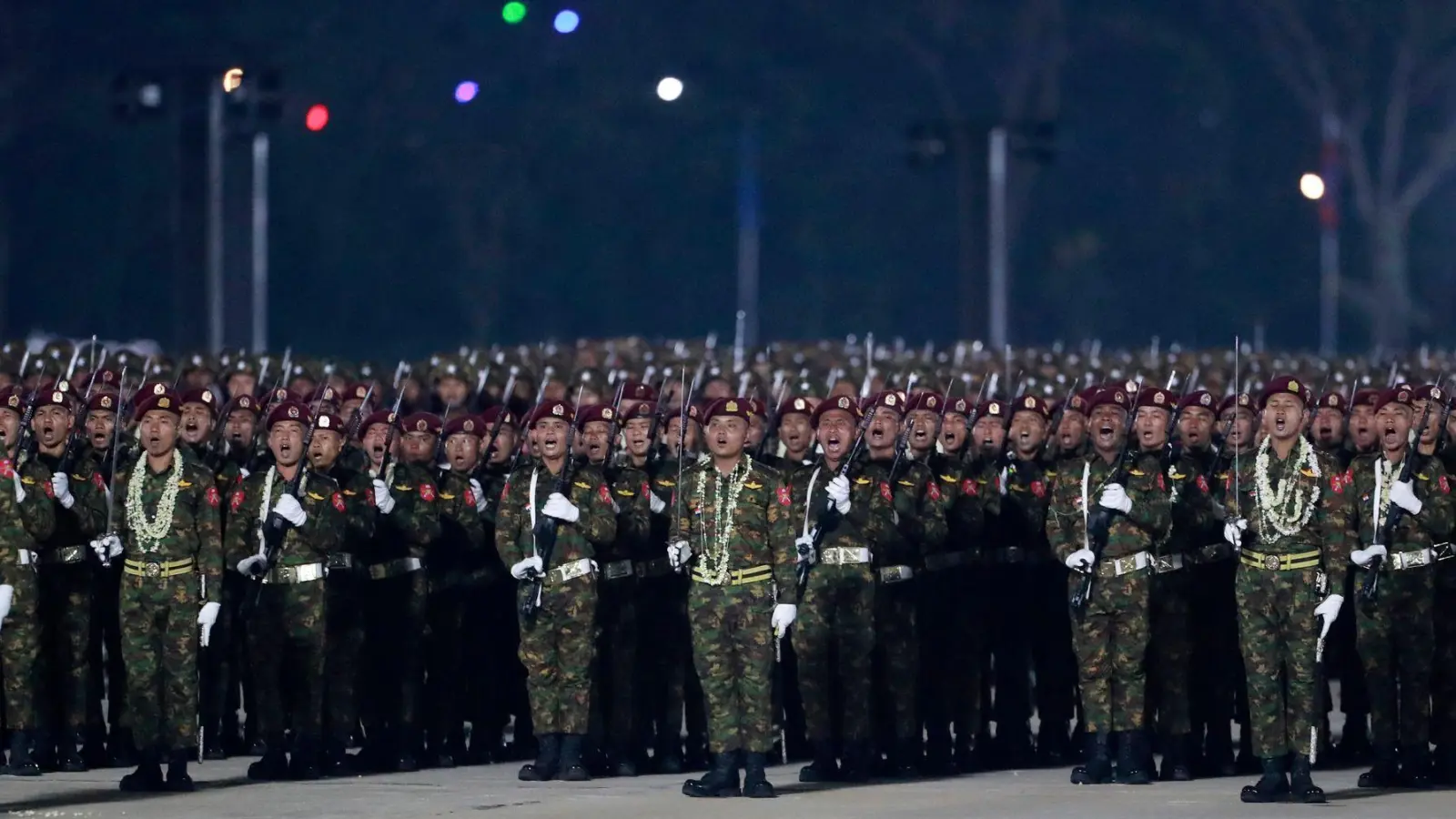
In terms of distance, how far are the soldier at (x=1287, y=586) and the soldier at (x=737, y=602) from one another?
1.76 metres

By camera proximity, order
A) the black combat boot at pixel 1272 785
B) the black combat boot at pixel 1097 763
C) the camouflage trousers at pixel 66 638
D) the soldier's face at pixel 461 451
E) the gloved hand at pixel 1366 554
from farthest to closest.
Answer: the soldier's face at pixel 461 451 → the camouflage trousers at pixel 66 638 → the black combat boot at pixel 1097 763 → the gloved hand at pixel 1366 554 → the black combat boot at pixel 1272 785

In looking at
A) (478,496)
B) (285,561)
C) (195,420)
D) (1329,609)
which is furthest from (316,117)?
(1329,609)

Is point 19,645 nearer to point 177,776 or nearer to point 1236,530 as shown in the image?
point 177,776

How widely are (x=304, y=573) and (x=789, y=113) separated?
150 feet

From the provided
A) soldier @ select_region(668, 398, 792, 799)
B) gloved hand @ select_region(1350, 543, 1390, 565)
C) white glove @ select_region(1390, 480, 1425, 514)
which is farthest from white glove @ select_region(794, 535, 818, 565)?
white glove @ select_region(1390, 480, 1425, 514)

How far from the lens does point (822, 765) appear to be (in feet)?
38.3

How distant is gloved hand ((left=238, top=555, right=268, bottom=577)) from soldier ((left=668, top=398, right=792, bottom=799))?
1.74 meters

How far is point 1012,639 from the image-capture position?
1290cm

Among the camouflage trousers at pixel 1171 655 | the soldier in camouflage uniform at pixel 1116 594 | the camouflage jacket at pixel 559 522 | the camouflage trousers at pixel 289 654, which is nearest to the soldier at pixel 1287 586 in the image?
the soldier in camouflage uniform at pixel 1116 594

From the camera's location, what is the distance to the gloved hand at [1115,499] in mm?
11273

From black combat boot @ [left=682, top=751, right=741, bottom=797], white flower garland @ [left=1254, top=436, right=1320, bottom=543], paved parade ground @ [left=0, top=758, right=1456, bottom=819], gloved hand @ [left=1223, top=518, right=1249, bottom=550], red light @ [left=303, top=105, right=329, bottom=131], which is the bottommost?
paved parade ground @ [left=0, top=758, right=1456, bottom=819]

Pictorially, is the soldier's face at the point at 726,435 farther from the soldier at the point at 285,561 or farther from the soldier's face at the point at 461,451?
the soldier's face at the point at 461,451

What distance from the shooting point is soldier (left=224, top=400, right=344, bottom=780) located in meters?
11.7

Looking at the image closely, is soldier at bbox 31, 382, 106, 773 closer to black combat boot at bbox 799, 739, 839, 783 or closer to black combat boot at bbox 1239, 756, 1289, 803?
black combat boot at bbox 799, 739, 839, 783
